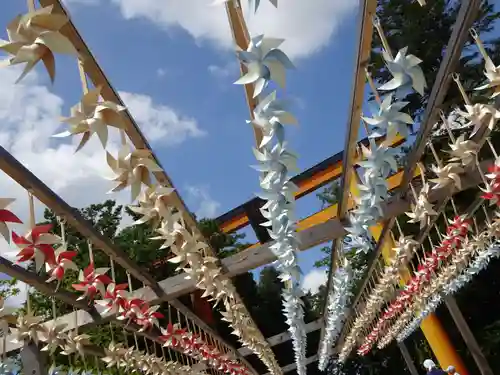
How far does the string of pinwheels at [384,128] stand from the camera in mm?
1698

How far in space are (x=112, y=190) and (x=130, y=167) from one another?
4.3 inches

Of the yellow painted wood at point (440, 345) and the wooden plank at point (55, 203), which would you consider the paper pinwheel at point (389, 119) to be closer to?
the wooden plank at point (55, 203)

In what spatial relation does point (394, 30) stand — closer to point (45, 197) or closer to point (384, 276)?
point (384, 276)

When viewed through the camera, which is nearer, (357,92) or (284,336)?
(357,92)

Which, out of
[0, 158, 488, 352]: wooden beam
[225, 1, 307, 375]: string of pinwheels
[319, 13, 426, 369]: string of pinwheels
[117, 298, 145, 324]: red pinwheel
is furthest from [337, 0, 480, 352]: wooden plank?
[117, 298, 145, 324]: red pinwheel

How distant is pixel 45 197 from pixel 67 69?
966mm

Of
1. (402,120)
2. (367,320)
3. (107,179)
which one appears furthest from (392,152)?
(367,320)

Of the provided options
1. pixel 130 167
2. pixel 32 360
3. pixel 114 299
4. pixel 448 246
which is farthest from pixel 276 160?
Answer: pixel 448 246

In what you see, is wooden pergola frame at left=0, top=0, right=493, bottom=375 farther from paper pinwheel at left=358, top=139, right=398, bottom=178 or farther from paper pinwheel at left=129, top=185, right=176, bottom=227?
paper pinwheel at left=358, top=139, right=398, bottom=178

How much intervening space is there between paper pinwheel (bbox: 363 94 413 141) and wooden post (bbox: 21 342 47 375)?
3.36m

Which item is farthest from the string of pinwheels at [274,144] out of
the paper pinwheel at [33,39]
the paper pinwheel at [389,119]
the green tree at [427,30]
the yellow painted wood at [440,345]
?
the yellow painted wood at [440,345]

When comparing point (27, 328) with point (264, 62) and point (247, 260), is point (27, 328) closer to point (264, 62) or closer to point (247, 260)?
point (247, 260)

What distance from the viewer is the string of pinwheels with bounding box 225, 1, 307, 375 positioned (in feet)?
4.33

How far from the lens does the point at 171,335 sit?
5152 millimetres
